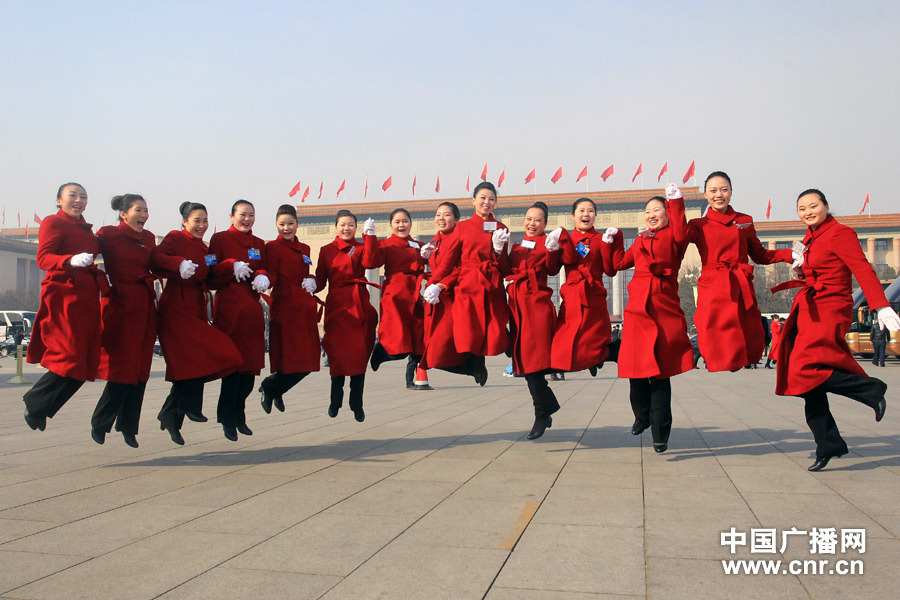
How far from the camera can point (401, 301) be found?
21.6 ft

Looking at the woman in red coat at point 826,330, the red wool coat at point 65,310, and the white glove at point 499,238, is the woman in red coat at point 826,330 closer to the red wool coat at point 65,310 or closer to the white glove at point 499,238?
the white glove at point 499,238

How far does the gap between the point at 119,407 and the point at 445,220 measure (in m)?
2.80

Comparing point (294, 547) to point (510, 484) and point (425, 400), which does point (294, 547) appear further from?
point (425, 400)

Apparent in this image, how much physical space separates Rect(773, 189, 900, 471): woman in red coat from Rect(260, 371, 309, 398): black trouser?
143 inches

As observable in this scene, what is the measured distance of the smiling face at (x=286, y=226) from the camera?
6344 mm

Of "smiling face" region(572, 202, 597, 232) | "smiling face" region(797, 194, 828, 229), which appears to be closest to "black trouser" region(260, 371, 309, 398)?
"smiling face" region(572, 202, 597, 232)

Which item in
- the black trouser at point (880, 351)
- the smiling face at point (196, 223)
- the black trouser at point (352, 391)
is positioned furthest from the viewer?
the black trouser at point (880, 351)

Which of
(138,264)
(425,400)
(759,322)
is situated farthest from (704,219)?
(425,400)

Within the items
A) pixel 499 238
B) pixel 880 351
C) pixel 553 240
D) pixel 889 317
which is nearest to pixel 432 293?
pixel 499 238

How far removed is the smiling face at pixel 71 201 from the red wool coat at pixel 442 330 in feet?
8.65

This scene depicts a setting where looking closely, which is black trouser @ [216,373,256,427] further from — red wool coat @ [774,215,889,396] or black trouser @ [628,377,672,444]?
red wool coat @ [774,215,889,396]

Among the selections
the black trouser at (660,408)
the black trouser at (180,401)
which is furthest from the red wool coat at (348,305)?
the black trouser at (660,408)

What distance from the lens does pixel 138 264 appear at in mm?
5570

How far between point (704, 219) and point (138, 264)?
4.11 metres
